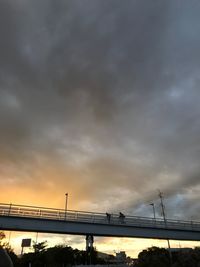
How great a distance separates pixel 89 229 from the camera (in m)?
56.1

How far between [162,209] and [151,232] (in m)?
22.1

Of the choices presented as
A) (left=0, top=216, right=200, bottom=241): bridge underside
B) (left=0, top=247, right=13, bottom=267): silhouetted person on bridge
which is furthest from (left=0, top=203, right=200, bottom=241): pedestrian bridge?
(left=0, top=247, right=13, bottom=267): silhouetted person on bridge

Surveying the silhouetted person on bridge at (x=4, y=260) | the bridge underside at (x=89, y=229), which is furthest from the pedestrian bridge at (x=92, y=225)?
the silhouetted person on bridge at (x=4, y=260)

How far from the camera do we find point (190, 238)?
221 feet

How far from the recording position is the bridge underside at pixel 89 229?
50062 mm

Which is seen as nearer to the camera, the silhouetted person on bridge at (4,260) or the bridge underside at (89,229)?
the silhouetted person on bridge at (4,260)

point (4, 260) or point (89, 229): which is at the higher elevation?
point (89, 229)

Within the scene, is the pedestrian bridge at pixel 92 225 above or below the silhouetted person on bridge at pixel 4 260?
above

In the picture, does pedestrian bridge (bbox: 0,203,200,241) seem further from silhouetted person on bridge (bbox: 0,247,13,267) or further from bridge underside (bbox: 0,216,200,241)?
silhouetted person on bridge (bbox: 0,247,13,267)

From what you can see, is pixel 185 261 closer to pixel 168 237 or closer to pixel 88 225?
pixel 168 237

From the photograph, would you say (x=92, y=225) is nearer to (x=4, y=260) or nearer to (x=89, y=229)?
(x=89, y=229)

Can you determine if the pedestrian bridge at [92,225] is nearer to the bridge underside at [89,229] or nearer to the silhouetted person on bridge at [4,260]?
the bridge underside at [89,229]

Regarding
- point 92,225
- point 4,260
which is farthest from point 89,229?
point 4,260

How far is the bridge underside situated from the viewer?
50062mm
